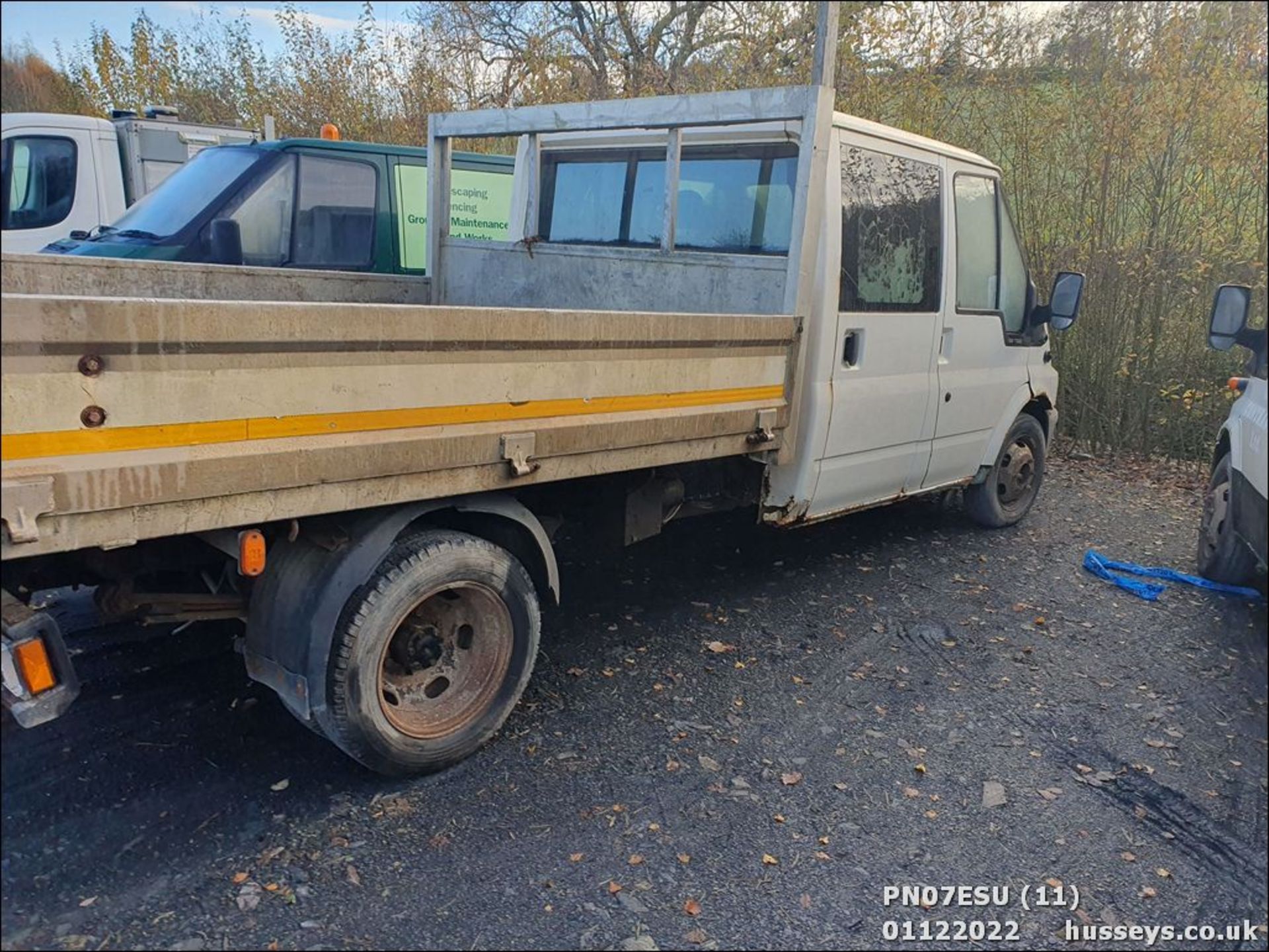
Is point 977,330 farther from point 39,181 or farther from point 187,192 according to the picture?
point 39,181

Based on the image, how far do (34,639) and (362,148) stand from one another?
18.6 ft

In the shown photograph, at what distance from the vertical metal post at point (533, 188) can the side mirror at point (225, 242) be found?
2.16 m

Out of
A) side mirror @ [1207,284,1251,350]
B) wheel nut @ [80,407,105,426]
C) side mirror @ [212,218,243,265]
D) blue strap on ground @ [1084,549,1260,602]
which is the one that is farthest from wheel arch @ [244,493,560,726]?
blue strap on ground @ [1084,549,1260,602]

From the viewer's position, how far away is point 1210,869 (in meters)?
2.90

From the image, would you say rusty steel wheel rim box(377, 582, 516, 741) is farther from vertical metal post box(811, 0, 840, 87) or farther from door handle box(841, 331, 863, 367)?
vertical metal post box(811, 0, 840, 87)

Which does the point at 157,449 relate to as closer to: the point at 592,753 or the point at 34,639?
the point at 34,639

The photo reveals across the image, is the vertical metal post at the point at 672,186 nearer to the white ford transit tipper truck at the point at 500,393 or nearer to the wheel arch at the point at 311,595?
the white ford transit tipper truck at the point at 500,393

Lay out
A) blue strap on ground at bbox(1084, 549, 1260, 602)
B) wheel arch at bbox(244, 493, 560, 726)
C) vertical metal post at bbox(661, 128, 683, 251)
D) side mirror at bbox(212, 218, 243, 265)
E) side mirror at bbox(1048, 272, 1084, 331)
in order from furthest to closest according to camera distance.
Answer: side mirror at bbox(212, 218, 243, 265) → side mirror at bbox(1048, 272, 1084, 331) → blue strap on ground at bbox(1084, 549, 1260, 602) → vertical metal post at bbox(661, 128, 683, 251) → wheel arch at bbox(244, 493, 560, 726)

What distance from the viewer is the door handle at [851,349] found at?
4445 millimetres

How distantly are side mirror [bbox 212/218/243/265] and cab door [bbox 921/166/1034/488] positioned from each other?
4.43 m

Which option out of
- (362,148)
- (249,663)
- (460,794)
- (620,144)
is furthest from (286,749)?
(362,148)

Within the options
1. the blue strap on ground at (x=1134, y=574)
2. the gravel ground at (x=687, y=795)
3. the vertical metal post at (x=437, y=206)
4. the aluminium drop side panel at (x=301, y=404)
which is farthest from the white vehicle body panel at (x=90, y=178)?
the blue strap on ground at (x=1134, y=574)

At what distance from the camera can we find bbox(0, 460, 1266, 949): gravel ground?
2598mm

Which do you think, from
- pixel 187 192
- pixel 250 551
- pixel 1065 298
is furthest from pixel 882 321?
pixel 187 192
